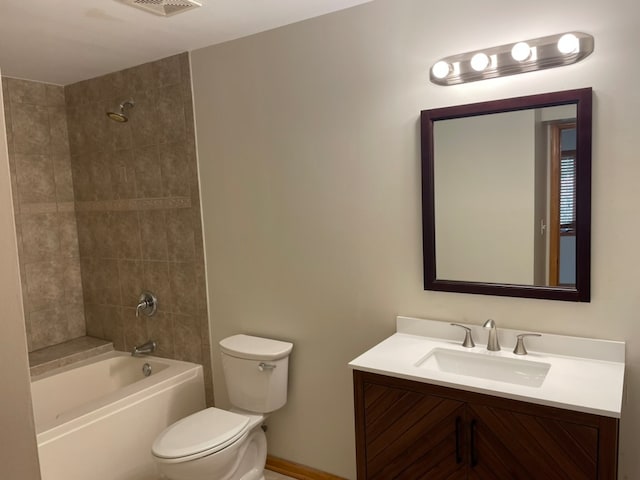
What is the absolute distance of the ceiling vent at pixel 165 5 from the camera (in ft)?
6.72

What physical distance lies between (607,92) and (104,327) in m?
3.38

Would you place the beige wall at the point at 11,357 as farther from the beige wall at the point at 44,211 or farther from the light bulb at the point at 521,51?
the beige wall at the point at 44,211

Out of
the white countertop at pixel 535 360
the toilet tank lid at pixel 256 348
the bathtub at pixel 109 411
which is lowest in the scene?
the bathtub at pixel 109 411

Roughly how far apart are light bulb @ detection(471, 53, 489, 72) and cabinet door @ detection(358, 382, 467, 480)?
131 cm

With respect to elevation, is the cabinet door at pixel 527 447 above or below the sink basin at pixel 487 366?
below

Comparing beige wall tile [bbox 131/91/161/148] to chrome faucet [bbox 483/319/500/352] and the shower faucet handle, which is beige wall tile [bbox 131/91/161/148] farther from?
chrome faucet [bbox 483/319/500/352]

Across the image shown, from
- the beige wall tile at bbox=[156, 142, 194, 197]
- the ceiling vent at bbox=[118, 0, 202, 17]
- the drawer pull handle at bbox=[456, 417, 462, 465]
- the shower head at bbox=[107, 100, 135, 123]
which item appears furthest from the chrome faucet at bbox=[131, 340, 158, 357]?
the drawer pull handle at bbox=[456, 417, 462, 465]

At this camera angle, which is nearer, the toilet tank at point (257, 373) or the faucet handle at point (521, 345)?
the faucet handle at point (521, 345)

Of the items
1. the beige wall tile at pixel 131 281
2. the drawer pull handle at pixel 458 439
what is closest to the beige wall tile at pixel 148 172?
the beige wall tile at pixel 131 281

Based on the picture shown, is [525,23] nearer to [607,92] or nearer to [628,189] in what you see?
[607,92]

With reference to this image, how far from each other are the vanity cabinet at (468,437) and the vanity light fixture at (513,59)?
4.15 feet

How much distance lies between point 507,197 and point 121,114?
8.02ft

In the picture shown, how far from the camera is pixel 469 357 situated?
202 cm

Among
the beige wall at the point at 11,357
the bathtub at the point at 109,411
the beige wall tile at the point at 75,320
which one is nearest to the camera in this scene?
the beige wall at the point at 11,357
